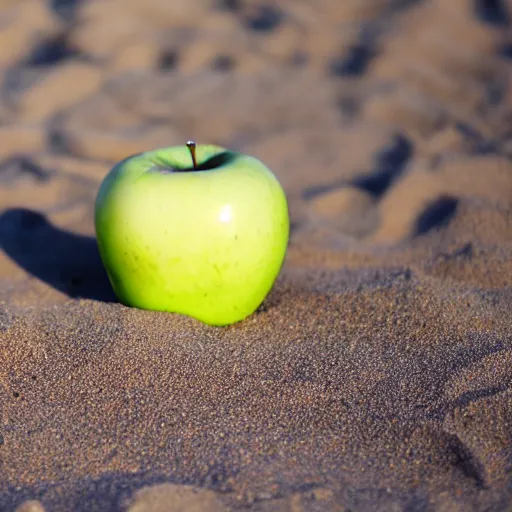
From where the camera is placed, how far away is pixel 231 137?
13.5 feet

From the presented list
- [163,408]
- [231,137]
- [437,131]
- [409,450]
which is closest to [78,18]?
[231,137]

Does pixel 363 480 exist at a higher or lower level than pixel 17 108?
higher

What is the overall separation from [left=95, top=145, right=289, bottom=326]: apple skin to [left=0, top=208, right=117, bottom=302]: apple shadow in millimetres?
356

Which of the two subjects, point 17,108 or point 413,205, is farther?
point 17,108

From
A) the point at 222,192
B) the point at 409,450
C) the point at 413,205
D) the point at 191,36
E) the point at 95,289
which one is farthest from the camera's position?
the point at 191,36

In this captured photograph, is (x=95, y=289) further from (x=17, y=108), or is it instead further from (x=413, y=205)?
(x=17, y=108)

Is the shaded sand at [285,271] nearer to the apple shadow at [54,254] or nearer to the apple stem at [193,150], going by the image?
the apple shadow at [54,254]

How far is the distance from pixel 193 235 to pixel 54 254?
101cm

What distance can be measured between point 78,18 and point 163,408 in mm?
3895

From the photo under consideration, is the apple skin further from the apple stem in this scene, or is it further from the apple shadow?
the apple shadow

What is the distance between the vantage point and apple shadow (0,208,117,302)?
8.98 ft

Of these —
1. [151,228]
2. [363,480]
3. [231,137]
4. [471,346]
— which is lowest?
[231,137]

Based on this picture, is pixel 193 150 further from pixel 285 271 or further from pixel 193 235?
pixel 285 271

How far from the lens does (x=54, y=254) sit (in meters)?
2.97
